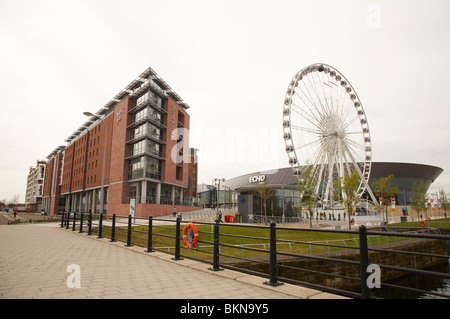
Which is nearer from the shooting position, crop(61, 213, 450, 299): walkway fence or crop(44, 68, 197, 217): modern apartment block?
crop(61, 213, 450, 299): walkway fence

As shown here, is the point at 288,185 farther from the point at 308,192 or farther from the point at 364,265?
the point at 364,265

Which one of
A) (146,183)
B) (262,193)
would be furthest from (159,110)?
(262,193)

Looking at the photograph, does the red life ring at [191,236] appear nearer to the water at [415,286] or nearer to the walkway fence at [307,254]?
the walkway fence at [307,254]

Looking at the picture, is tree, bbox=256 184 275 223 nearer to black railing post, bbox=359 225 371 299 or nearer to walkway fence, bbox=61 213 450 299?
walkway fence, bbox=61 213 450 299

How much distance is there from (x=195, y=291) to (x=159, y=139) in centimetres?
4556

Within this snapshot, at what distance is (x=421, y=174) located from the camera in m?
83.1

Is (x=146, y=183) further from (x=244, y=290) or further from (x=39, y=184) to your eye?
(x=39, y=184)

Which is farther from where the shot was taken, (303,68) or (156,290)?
(303,68)

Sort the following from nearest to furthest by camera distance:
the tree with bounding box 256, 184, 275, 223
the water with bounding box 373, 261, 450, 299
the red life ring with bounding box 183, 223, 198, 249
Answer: the red life ring with bounding box 183, 223, 198, 249
the water with bounding box 373, 261, 450, 299
the tree with bounding box 256, 184, 275, 223

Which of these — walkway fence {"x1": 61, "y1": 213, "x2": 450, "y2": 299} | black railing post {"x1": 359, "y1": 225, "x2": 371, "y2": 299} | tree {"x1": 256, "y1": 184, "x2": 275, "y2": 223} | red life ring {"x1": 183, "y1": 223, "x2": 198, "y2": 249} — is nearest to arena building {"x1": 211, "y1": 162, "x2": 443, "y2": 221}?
tree {"x1": 256, "y1": 184, "x2": 275, "y2": 223}

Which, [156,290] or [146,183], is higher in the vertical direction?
[146,183]

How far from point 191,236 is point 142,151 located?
39469mm

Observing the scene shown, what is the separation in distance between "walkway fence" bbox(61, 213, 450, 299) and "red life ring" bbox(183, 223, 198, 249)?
0.03 metres

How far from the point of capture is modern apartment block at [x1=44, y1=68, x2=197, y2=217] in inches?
1806
